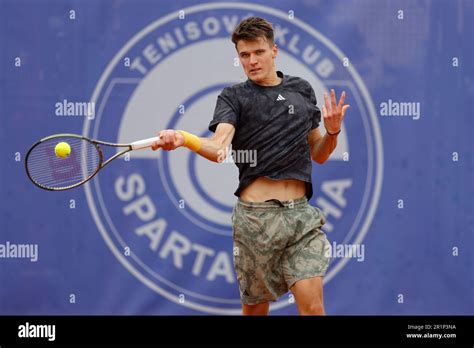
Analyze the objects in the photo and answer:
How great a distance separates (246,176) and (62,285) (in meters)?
1.88

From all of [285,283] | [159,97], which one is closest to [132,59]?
[159,97]

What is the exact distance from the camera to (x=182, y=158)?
7.14m

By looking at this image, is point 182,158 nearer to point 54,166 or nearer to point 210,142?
point 54,166

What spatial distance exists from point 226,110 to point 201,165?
1.42 meters

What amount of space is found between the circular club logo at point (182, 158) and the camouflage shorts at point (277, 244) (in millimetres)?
1188

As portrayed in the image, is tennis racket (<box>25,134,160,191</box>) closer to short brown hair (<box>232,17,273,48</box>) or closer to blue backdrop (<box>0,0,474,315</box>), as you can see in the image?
blue backdrop (<box>0,0,474,315</box>)

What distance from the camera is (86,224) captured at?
23.4ft
